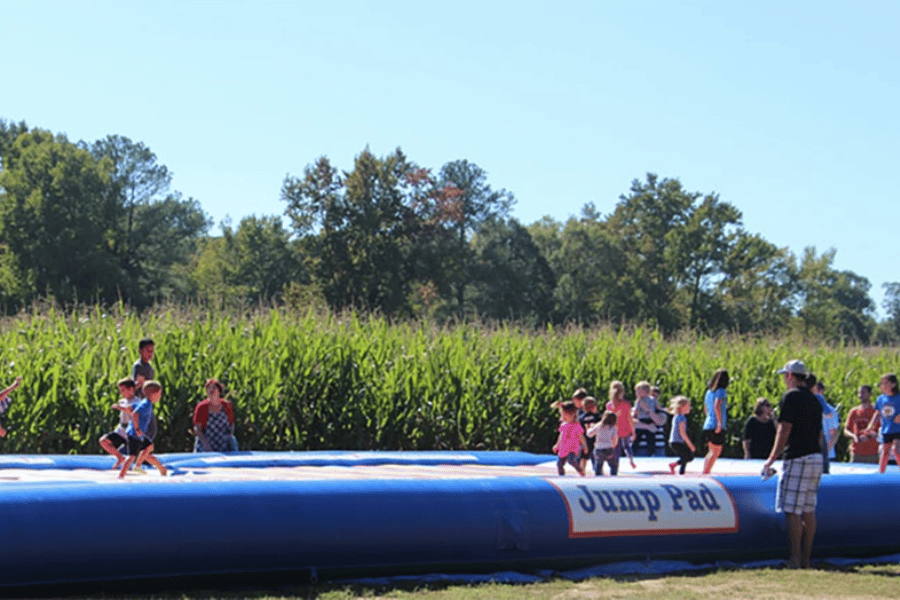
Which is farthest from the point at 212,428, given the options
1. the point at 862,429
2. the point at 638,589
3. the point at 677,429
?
the point at 862,429

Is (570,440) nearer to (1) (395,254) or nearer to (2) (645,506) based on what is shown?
(2) (645,506)

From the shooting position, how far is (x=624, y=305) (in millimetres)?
75125

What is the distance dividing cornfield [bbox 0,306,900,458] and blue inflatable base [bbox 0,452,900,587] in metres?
3.89

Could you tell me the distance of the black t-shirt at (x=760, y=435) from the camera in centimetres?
1489

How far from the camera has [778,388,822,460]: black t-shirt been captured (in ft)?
32.9

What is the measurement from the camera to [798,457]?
10.1m

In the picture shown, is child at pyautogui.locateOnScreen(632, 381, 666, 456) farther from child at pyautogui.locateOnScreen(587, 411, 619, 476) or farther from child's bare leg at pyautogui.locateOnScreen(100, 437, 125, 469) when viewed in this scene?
child's bare leg at pyautogui.locateOnScreen(100, 437, 125, 469)

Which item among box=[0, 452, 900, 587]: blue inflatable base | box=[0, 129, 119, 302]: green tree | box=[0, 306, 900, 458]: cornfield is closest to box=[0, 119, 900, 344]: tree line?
box=[0, 129, 119, 302]: green tree

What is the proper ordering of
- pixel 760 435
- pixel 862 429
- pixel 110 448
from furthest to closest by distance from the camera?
pixel 862 429
pixel 760 435
pixel 110 448

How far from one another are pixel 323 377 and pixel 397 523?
8.61m

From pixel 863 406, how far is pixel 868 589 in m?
8.34

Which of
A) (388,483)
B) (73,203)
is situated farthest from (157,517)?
(73,203)

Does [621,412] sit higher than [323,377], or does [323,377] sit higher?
[323,377]

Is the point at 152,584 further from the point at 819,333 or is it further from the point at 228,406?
the point at 819,333
